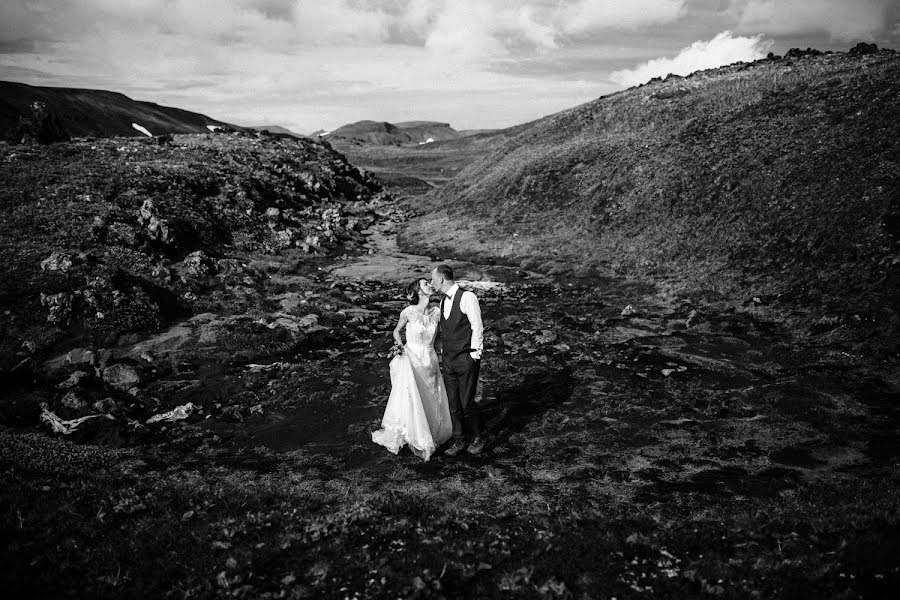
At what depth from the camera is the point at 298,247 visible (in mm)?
32000

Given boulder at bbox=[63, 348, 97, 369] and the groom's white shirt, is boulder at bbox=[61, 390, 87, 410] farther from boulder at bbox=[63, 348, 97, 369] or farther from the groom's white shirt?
the groom's white shirt

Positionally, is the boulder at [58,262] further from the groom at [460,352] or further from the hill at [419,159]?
the hill at [419,159]

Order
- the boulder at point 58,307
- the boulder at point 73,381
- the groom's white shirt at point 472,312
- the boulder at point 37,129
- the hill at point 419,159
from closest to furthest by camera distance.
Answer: the groom's white shirt at point 472,312, the boulder at point 73,381, the boulder at point 58,307, the boulder at point 37,129, the hill at point 419,159

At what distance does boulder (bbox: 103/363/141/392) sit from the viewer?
45.2 ft

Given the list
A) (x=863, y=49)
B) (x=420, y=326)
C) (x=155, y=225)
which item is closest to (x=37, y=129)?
(x=155, y=225)

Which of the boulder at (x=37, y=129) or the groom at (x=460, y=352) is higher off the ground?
the boulder at (x=37, y=129)

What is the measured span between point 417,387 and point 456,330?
138 centimetres

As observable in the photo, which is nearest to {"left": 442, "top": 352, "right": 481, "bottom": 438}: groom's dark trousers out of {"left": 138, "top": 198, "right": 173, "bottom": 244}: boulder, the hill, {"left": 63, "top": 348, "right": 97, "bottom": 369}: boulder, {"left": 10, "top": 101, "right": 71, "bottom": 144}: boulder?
{"left": 63, "top": 348, "right": 97, "bottom": 369}: boulder

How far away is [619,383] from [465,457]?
216 inches

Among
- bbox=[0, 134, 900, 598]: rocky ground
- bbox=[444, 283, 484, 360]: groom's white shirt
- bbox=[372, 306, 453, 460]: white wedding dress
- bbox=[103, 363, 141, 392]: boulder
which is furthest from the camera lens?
bbox=[103, 363, 141, 392]: boulder

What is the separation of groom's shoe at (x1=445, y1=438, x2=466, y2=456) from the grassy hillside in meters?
12.8

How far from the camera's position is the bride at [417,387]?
32.3 ft

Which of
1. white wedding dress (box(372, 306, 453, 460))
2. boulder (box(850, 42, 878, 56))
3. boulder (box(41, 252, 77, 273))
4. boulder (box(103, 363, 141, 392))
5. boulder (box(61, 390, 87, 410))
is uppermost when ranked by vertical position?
boulder (box(850, 42, 878, 56))

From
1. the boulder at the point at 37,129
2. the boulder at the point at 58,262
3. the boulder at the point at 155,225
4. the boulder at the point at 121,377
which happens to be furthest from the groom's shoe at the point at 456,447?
the boulder at the point at 37,129
